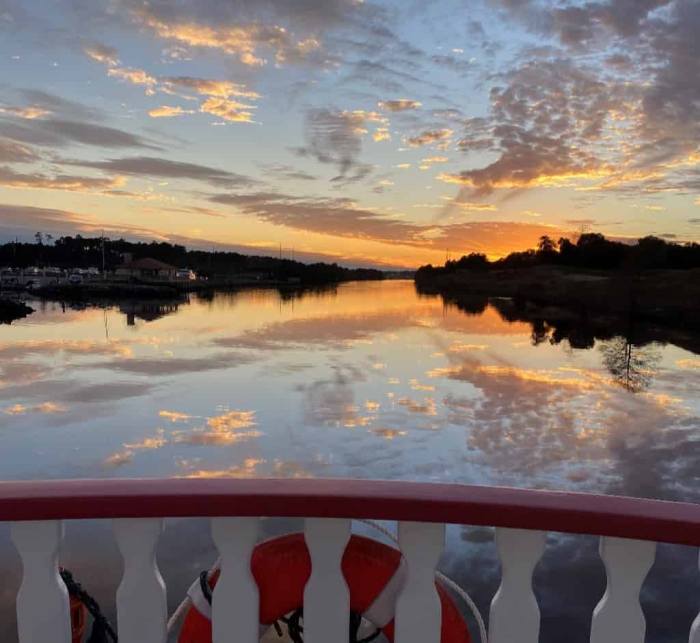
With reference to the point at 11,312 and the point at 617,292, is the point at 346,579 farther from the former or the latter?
the point at 617,292

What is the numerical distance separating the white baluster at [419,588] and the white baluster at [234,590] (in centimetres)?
36

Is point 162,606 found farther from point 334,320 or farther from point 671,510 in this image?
point 334,320

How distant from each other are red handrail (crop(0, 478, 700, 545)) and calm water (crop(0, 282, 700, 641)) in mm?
3882

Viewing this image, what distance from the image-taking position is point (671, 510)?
4.39 ft

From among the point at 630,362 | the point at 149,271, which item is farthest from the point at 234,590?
the point at 149,271

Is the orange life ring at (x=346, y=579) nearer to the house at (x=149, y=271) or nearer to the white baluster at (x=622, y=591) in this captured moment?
the white baluster at (x=622, y=591)

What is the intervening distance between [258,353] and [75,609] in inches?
854

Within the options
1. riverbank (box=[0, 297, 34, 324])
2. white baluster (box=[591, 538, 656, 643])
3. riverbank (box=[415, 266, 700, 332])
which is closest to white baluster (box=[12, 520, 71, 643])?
white baluster (box=[591, 538, 656, 643])

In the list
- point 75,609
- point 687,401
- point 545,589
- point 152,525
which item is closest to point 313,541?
point 152,525

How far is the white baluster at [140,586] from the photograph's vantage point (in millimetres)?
Answer: 1427

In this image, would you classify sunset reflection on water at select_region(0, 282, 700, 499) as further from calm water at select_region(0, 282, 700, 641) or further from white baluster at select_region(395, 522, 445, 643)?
white baluster at select_region(395, 522, 445, 643)

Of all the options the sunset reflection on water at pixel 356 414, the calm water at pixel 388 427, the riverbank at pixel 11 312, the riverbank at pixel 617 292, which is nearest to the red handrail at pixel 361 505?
the calm water at pixel 388 427

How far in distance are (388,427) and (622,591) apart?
10.5 meters

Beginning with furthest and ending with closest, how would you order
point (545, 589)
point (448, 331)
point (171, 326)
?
point (171, 326), point (448, 331), point (545, 589)
